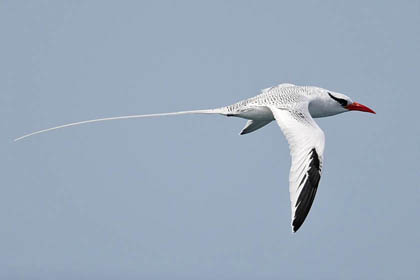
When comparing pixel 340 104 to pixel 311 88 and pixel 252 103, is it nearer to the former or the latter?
pixel 311 88

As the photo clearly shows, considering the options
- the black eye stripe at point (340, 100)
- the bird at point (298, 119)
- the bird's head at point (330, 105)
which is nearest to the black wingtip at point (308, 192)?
the bird at point (298, 119)

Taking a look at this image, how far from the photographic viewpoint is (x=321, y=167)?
1502 centimetres

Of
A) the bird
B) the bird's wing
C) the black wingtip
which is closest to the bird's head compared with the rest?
the bird

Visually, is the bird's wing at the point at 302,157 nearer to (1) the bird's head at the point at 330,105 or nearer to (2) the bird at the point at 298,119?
(2) the bird at the point at 298,119

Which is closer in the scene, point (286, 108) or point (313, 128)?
point (313, 128)

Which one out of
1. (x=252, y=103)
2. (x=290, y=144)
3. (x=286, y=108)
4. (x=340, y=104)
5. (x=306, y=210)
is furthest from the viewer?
(x=340, y=104)

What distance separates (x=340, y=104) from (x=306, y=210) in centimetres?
652

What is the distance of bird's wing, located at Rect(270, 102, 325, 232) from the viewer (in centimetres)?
1414

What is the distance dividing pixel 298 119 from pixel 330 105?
3.48 metres

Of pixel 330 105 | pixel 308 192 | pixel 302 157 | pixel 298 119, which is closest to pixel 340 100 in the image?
pixel 330 105

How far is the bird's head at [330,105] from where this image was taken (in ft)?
63.3

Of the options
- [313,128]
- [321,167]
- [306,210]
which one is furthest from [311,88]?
[306,210]

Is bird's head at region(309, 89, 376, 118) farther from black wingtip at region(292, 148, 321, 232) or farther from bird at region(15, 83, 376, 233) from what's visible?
black wingtip at region(292, 148, 321, 232)

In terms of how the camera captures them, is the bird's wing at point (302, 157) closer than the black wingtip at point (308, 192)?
No
